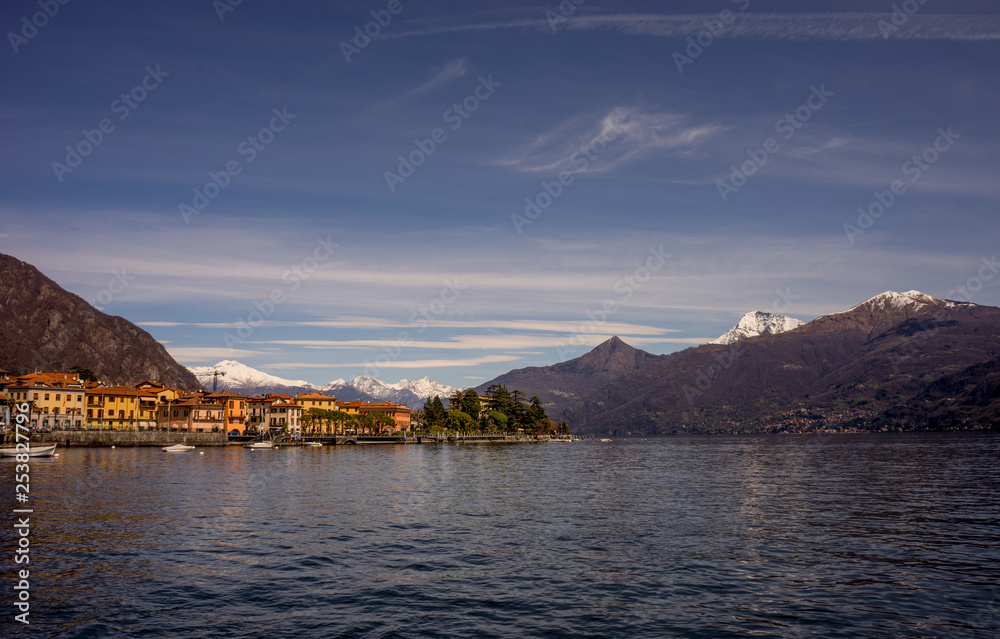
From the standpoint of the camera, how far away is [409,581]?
89.0ft

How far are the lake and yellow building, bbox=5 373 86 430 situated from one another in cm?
13862

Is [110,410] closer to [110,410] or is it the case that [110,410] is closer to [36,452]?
[110,410]

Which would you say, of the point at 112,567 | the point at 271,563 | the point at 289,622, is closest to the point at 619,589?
the point at 289,622

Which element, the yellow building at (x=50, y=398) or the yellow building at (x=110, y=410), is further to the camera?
the yellow building at (x=110, y=410)

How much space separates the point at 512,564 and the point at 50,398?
195m

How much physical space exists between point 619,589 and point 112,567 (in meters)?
23.1

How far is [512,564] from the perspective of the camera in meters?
29.9

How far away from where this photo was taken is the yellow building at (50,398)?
17162 centimetres

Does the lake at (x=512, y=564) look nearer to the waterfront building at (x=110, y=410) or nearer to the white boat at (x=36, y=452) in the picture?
the white boat at (x=36, y=452)

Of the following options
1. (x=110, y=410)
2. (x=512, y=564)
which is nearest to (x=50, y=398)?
(x=110, y=410)

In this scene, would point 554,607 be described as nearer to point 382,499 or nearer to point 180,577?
point 180,577

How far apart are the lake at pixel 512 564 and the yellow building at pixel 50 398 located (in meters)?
139

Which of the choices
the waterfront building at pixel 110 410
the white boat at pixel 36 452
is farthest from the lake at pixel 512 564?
the waterfront building at pixel 110 410

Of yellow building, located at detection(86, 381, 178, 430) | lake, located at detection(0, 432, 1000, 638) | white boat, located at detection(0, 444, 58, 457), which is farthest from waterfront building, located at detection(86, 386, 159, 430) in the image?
lake, located at detection(0, 432, 1000, 638)
